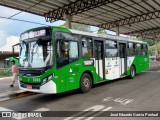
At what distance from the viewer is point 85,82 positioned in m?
9.57

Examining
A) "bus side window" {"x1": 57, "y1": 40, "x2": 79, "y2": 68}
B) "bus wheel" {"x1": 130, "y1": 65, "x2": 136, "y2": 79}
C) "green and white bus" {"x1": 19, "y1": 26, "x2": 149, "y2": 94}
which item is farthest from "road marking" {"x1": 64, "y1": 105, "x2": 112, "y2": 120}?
"bus wheel" {"x1": 130, "y1": 65, "x2": 136, "y2": 79}

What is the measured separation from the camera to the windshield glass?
7.80m

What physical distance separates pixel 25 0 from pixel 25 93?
9.03m

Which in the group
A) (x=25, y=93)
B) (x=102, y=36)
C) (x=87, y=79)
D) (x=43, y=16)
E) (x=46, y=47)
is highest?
(x=43, y=16)

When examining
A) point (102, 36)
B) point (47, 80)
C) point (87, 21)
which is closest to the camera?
point (47, 80)

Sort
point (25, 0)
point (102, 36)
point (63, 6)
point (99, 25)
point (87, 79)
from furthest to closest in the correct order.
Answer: point (99, 25), point (63, 6), point (25, 0), point (102, 36), point (87, 79)

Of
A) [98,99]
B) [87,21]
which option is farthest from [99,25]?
[98,99]

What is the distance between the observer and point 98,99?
8.03 metres

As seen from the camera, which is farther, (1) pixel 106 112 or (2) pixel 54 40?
(2) pixel 54 40

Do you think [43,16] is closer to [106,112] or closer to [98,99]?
[98,99]

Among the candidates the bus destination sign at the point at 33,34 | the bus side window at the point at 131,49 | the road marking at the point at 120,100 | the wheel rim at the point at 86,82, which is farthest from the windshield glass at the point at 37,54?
the bus side window at the point at 131,49

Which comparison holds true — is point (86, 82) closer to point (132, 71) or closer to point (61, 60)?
point (61, 60)

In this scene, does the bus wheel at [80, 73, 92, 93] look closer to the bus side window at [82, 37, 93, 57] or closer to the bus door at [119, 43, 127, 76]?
the bus side window at [82, 37, 93, 57]

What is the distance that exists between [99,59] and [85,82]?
1.79 metres
